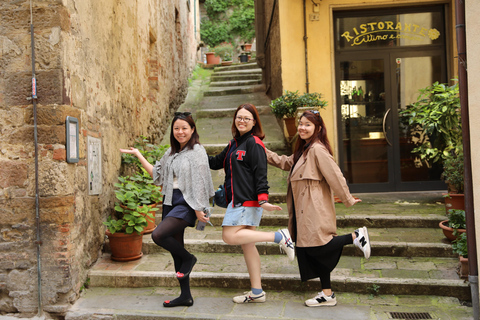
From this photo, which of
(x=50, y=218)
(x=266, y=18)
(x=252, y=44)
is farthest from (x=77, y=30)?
(x=252, y=44)

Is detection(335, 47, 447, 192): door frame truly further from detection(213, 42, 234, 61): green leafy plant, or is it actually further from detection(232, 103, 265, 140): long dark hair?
detection(213, 42, 234, 61): green leafy plant

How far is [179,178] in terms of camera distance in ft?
11.3

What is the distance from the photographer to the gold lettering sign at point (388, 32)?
7066 mm

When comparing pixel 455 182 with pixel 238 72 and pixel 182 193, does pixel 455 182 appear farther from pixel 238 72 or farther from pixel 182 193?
pixel 238 72

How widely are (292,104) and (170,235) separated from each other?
12.9 ft

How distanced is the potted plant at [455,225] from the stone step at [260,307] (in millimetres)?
683

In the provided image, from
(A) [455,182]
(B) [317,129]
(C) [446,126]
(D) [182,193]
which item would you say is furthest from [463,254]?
(D) [182,193]

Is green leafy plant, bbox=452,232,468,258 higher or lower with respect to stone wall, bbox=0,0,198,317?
lower

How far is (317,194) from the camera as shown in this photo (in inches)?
135

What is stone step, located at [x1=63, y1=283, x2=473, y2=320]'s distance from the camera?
3355mm

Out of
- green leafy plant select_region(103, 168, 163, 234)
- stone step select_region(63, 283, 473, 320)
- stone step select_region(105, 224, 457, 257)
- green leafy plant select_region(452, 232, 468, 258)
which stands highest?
green leafy plant select_region(103, 168, 163, 234)

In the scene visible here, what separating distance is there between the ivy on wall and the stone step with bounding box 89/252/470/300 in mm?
16147

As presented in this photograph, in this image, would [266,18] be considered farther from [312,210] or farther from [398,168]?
[312,210]

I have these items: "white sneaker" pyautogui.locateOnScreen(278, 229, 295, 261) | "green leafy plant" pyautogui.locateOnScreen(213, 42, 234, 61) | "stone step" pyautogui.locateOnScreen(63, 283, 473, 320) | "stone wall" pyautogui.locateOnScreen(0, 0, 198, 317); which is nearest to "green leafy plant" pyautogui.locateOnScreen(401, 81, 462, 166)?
"stone step" pyautogui.locateOnScreen(63, 283, 473, 320)
